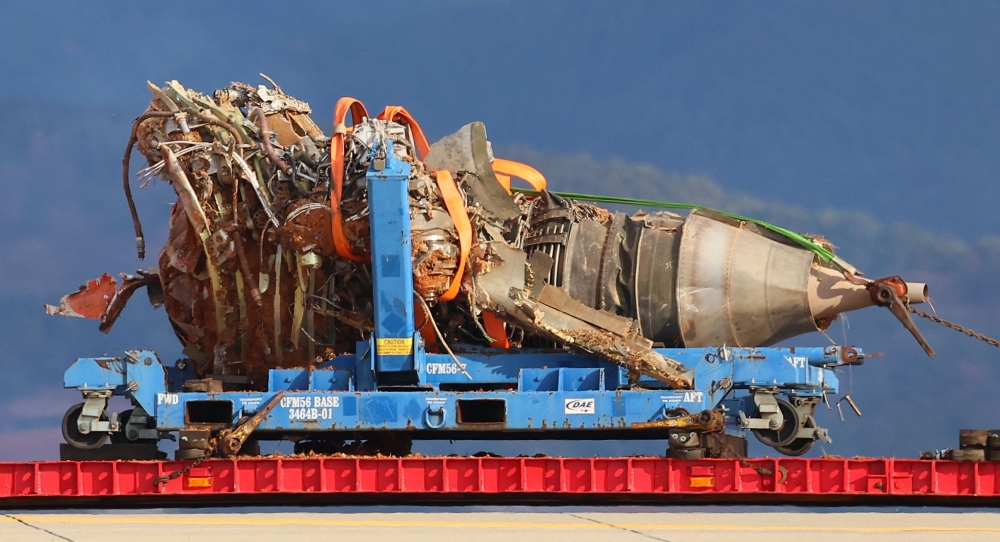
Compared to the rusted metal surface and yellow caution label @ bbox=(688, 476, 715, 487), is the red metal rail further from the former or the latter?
the rusted metal surface

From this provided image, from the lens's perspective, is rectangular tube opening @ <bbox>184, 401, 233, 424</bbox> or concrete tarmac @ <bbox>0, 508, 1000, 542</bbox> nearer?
concrete tarmac @ <bbox>0, 508, 1000, 542</bbox>

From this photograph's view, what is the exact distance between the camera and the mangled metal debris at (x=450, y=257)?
66.2 feet

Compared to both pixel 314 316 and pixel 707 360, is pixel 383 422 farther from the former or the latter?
pixel 707 360

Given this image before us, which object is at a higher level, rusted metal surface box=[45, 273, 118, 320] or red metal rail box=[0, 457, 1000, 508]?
rusted metal surface box=[45, 273, 118, 320]

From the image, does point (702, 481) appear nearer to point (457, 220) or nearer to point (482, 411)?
point (482, 411)

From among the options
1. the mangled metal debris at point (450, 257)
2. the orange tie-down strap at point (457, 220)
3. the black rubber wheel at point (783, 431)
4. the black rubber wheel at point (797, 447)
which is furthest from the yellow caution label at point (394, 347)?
the black rubber wheel at point (797, 447)

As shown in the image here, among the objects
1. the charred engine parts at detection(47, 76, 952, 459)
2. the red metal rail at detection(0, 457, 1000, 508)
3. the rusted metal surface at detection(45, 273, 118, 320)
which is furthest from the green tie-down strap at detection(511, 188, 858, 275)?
the rusted metal surface at detection(45, 273, 118, 320)

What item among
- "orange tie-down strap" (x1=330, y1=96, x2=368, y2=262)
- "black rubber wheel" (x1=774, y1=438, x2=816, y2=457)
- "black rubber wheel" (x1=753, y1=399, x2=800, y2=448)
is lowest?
"black rubber wheel" (x1=774, y1=438, x2=816, y2=457)

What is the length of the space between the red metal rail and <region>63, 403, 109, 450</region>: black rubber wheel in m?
1.09

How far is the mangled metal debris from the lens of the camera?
20.2 m

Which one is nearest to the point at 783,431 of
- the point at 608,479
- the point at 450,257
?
the point at 608,479

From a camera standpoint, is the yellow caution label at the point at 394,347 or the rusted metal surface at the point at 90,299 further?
the rusted metal surface at the point at 90,299

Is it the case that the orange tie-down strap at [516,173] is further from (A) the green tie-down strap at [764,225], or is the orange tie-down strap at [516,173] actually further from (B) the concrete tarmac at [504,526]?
(B) the concrete tarmac at [504,526]

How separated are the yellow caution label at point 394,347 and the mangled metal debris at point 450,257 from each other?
1.44 feet
